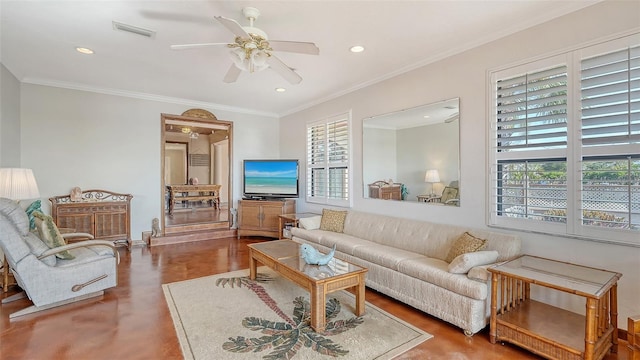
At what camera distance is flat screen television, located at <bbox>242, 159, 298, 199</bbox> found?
6.16 m

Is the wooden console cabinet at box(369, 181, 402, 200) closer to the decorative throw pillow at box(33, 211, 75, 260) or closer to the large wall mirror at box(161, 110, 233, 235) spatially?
the decorative throw pillow at box(33, 211, 75, 260)

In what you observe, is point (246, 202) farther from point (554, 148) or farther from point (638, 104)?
point (638, 104)

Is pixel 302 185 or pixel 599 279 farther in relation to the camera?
pixel 302 185

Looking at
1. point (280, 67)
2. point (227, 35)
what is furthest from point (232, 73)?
point (280, 67)

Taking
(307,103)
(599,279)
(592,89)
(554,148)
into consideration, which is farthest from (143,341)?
(307,103)

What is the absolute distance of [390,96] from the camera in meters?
4.17

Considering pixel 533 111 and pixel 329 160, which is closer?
pixel 533 111

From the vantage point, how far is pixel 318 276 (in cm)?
255

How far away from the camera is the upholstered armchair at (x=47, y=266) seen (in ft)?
8.83

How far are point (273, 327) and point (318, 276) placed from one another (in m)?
0.57

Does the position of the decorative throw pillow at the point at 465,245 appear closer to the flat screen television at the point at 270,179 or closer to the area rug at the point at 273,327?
the area rug at the point at 273,327

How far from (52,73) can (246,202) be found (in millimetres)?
3571

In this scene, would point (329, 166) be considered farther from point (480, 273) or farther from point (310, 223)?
point (480, 273)

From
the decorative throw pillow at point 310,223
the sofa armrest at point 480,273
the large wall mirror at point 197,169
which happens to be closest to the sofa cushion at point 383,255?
the sofa armrest at point 480,273
